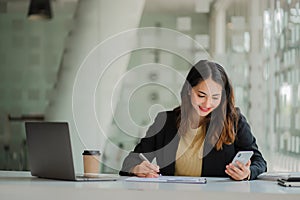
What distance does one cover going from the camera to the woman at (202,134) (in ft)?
8.20

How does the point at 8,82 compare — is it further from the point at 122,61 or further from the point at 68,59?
the point at 122,61

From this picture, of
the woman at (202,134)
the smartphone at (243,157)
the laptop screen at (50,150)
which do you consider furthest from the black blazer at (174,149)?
the laptop screen at (50,150)

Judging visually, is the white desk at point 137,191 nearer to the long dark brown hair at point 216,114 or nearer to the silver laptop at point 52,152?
the silver laptop at point 52,152

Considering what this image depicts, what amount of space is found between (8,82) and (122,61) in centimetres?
93

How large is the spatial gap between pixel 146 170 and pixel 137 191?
0.40m

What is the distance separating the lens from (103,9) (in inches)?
183

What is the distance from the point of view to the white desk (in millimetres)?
1770

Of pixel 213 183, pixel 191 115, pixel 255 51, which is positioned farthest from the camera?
pixel 255 51

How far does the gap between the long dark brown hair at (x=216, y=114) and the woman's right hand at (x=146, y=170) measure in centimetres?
36

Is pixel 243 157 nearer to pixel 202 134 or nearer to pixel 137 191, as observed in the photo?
pixel 202 134

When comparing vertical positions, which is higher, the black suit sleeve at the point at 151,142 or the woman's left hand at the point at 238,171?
the black suit sleeve at the point at 151,142

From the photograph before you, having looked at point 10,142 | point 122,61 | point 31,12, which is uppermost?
point 31,12

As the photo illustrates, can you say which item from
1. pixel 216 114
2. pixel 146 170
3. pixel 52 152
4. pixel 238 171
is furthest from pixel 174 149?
pixel 52 152

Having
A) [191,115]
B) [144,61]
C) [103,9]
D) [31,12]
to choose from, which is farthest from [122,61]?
[191,115]
